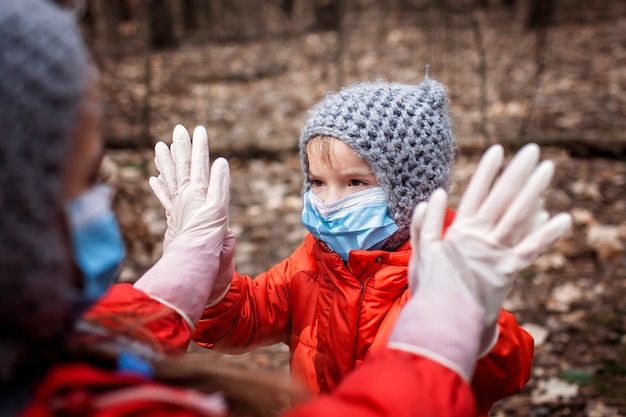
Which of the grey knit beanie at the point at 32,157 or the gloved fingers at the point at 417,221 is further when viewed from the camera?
the gloved fingers at the point at 417,221

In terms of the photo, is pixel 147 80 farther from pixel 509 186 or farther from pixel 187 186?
pixel 509 186

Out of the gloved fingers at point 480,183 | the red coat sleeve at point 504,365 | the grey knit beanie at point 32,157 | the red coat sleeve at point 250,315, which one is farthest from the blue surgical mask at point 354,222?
the grey knit beanie at point 32,157

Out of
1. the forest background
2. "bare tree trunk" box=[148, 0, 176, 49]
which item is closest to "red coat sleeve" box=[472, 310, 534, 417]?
the forest background

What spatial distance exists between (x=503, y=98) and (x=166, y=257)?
321 inches

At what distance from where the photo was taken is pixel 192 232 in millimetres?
2041

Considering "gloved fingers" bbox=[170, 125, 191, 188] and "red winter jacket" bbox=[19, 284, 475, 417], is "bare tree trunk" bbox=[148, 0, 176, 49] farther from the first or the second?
"red winter jacket" bbox=[19, 284, 475, 417]

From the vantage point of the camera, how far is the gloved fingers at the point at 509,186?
1.49m

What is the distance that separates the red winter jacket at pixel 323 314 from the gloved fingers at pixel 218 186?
1.00 ft

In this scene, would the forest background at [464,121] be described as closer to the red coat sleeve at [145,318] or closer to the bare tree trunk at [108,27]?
the bare tree trunk at [108,27]

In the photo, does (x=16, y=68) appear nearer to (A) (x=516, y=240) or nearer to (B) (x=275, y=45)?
(A) (x=516, y=240)

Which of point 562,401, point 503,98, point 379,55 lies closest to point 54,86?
point 562,401

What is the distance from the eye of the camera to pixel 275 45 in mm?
17516

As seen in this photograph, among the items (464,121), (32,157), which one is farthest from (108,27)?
(32,157)

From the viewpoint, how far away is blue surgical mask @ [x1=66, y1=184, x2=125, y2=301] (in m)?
1.15
